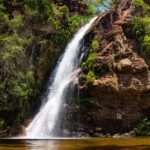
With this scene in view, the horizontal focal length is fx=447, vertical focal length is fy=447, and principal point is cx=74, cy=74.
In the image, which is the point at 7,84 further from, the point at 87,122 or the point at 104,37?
the point at 104,37

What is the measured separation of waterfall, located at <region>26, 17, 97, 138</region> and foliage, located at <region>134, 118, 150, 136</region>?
6.16 m

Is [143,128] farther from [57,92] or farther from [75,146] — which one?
[75,146]

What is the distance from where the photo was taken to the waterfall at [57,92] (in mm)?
33625

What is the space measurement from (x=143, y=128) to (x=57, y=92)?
24.3 feet

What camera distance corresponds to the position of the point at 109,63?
113 ft

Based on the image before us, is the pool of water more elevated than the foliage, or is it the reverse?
the pool of water

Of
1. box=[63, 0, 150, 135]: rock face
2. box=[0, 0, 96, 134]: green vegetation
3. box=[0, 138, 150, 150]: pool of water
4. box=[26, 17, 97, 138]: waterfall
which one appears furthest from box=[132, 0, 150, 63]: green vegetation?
box=[0, 138, 150, 150]: pool of water

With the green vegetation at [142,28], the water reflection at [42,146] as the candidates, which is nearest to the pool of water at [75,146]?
the water reflection at [42,146]

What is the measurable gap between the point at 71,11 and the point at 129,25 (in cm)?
804

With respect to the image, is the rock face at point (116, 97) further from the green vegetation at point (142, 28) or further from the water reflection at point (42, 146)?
the water reflection at point (42, 146)

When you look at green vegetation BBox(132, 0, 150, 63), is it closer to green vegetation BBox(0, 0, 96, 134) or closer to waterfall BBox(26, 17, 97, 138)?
waterfall BBox(26, 17, 97, 138)

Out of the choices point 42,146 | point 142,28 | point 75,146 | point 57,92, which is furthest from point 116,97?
point 42,146

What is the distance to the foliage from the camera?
33156 mm

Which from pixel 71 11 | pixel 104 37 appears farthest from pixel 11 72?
pixel 71 11
